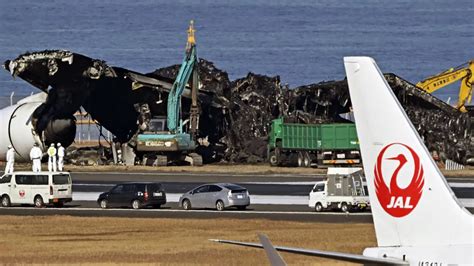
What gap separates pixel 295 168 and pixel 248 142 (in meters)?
7.81

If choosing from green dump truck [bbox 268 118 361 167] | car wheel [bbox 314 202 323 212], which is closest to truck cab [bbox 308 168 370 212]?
car wheel [bbox 314 202 323 212]

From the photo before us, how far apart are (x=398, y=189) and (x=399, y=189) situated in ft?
0.07

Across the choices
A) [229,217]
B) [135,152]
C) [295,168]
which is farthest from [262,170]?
[229,217]

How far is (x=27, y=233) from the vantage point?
56.1 metres

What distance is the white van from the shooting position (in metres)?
73.2

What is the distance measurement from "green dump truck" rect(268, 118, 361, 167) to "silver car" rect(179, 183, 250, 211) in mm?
29175

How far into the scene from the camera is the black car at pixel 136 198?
2854 inches

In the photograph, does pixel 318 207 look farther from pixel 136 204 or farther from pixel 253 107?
pixel 253 107

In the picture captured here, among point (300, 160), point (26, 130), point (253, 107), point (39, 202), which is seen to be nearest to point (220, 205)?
point (39, 202)

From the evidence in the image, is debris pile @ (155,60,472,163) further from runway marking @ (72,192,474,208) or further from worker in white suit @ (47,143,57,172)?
runway marking @ (72,192,474,208)

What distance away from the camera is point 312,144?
10369 centimetres

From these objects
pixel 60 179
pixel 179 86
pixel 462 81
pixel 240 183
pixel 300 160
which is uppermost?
pixel 462 81

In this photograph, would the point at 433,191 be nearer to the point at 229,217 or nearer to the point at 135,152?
the point at 229,217

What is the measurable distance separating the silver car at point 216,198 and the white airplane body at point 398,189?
48700mm
